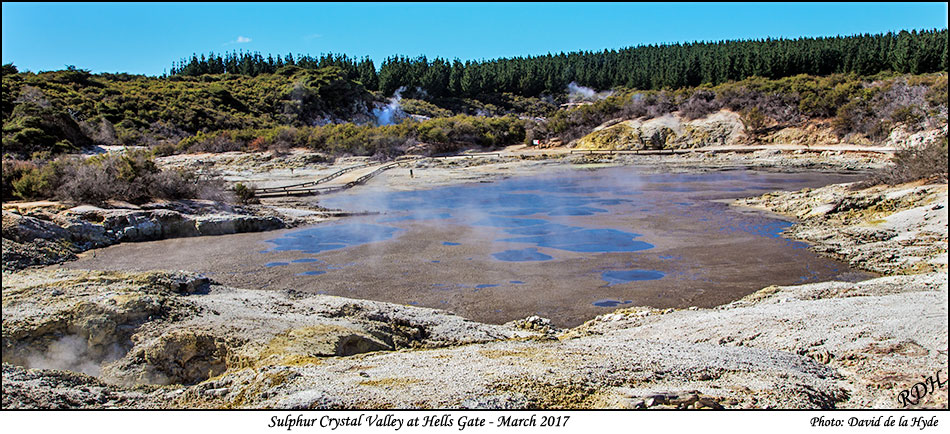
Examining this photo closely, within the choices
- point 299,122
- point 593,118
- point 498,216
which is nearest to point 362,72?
point 299,122

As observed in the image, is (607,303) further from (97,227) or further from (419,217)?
(97,227)

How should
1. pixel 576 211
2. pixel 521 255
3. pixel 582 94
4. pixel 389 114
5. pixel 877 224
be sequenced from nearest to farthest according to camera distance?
pixel 521 255 < pixel 877 224 < pixel 576 211 < pixel 389 114 < pixel 582 94

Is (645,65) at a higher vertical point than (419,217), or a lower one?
higher

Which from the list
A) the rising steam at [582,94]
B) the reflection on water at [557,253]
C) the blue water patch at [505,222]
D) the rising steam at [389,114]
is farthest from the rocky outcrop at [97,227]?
the rising steam at [582,94]

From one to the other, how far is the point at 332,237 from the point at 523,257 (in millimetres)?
5011

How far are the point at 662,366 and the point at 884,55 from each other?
69384 mm

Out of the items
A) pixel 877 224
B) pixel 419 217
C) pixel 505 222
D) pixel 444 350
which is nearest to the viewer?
pixel 444 350

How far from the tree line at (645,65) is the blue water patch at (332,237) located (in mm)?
51825

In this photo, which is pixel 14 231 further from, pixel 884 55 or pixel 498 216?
pixel 884 55

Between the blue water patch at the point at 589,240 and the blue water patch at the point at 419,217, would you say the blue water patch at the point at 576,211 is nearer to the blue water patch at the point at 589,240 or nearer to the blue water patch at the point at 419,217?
the blue water patch at the point at 589,240

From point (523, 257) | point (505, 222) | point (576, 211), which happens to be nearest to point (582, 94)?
point (576, 211)

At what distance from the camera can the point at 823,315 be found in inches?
251

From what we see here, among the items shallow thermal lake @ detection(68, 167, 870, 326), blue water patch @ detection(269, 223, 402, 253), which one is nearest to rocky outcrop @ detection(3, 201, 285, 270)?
shallow thermal lake @ detection(68, 167, 870, 326)

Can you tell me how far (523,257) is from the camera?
1202 centimetres
